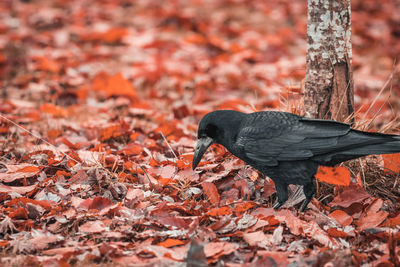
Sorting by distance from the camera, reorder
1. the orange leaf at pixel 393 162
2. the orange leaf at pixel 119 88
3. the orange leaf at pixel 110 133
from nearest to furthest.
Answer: the orange leaf at pixel 393 162 → the orange leaf at pixel 110 133 → the orange leaf at pixel 119 88

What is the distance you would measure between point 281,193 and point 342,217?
440mm

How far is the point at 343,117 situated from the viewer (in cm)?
381

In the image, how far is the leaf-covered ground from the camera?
8.84 ft

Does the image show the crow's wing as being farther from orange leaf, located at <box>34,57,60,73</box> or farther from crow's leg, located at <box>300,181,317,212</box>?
orange leaf, located at <box>34,57,60,73</box>

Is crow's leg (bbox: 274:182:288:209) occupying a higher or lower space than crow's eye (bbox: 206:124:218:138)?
lower

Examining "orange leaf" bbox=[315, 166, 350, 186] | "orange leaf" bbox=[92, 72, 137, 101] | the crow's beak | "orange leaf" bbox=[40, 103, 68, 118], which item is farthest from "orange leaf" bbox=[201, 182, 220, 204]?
"orange leaf" bbox=[92, 72, 137, 101]

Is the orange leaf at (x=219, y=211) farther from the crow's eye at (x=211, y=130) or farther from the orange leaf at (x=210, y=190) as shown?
the crow's eye at (x=211, y=130)

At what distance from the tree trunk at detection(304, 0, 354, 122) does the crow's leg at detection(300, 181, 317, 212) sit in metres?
0.84

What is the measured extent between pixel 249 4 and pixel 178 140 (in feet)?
21.5

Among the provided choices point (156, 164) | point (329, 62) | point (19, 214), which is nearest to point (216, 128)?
point (156, 164)

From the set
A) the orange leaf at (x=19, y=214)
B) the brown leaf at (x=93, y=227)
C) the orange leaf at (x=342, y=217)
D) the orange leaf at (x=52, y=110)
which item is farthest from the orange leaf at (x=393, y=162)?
the orange leaf at (x=52, y=110)

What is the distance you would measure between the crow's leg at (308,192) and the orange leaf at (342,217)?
18 cm

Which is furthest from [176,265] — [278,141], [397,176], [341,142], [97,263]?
[397,176]

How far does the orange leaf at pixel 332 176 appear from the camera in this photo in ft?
10.2
